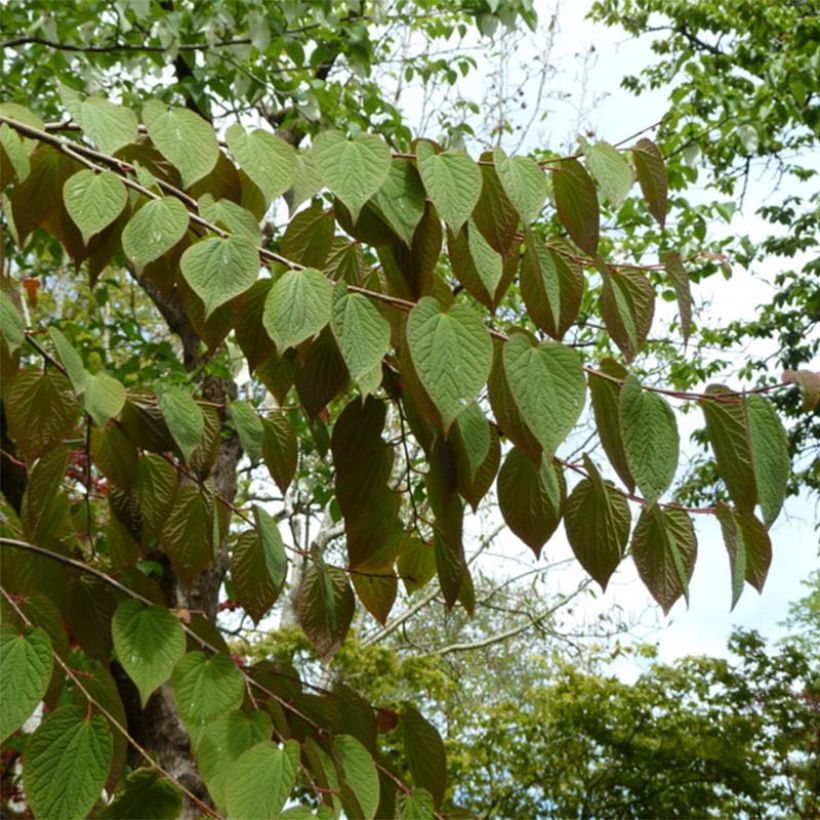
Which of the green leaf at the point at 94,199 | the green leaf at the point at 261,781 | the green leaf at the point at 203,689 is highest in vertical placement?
the green leaf at the point at 94,199

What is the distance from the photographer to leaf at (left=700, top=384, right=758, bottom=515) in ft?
2.24

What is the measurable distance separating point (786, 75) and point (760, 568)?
5.02 metres

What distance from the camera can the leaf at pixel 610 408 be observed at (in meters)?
0.69

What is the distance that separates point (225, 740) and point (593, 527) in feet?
0.89

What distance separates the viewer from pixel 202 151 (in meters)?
0.79

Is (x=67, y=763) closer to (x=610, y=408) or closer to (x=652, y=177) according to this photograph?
(x=610, y=408)

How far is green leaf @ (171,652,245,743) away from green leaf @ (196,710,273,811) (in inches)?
0.6

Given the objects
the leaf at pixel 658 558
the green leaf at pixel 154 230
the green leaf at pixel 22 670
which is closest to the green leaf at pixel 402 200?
the green leaf at pixel 154 230

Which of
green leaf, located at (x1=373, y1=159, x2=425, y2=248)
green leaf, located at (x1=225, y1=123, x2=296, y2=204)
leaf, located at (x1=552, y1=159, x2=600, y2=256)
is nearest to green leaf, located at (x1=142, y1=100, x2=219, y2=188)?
green leaf, located at (x1=225, y1=123, x2=296, y2=204)

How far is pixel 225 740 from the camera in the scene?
783mm

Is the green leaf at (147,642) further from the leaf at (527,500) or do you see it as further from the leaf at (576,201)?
the leaf at (576,201)

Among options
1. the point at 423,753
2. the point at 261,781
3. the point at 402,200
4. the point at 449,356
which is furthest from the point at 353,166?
the point at 423,753

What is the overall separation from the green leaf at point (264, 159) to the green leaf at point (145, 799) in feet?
1.22

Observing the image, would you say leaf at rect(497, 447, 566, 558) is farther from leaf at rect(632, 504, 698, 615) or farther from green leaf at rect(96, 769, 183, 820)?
green leaf at rect(96, 769, 183, 820)
